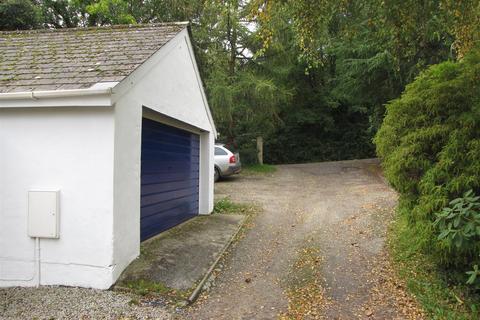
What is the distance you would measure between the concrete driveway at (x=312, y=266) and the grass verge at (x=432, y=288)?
0.19m

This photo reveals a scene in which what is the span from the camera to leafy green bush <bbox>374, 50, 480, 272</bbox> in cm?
506

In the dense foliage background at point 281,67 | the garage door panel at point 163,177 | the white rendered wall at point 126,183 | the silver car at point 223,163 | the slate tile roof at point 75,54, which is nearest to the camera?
the white rendered wall at point 126,183

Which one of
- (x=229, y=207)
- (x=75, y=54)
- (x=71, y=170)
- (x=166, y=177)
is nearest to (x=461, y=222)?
(x=71, y=170)

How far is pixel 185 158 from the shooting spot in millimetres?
9344

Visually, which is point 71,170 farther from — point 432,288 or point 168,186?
point 432,288

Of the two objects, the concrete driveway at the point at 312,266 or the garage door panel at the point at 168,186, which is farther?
the garage door panel at the point at 168,186

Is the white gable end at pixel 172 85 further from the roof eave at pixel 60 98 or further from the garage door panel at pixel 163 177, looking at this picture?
the garage door panel at pixel 163 177

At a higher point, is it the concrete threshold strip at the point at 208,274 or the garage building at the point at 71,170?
the garage building at the point at 71,170

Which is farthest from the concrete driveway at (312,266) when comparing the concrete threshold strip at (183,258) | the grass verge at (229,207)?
the grass verge at (229,207)

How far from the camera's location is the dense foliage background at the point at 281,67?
12992 mm

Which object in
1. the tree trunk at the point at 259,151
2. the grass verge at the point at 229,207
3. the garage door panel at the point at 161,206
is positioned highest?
the tree trunk at the point at 259,151

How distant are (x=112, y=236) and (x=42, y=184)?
123cm

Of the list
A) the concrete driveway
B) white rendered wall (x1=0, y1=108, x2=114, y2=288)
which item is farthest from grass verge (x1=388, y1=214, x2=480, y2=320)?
white rendered wall (x1=0, y1=108, x2=114, y2=288)

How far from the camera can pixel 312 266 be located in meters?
6.60
